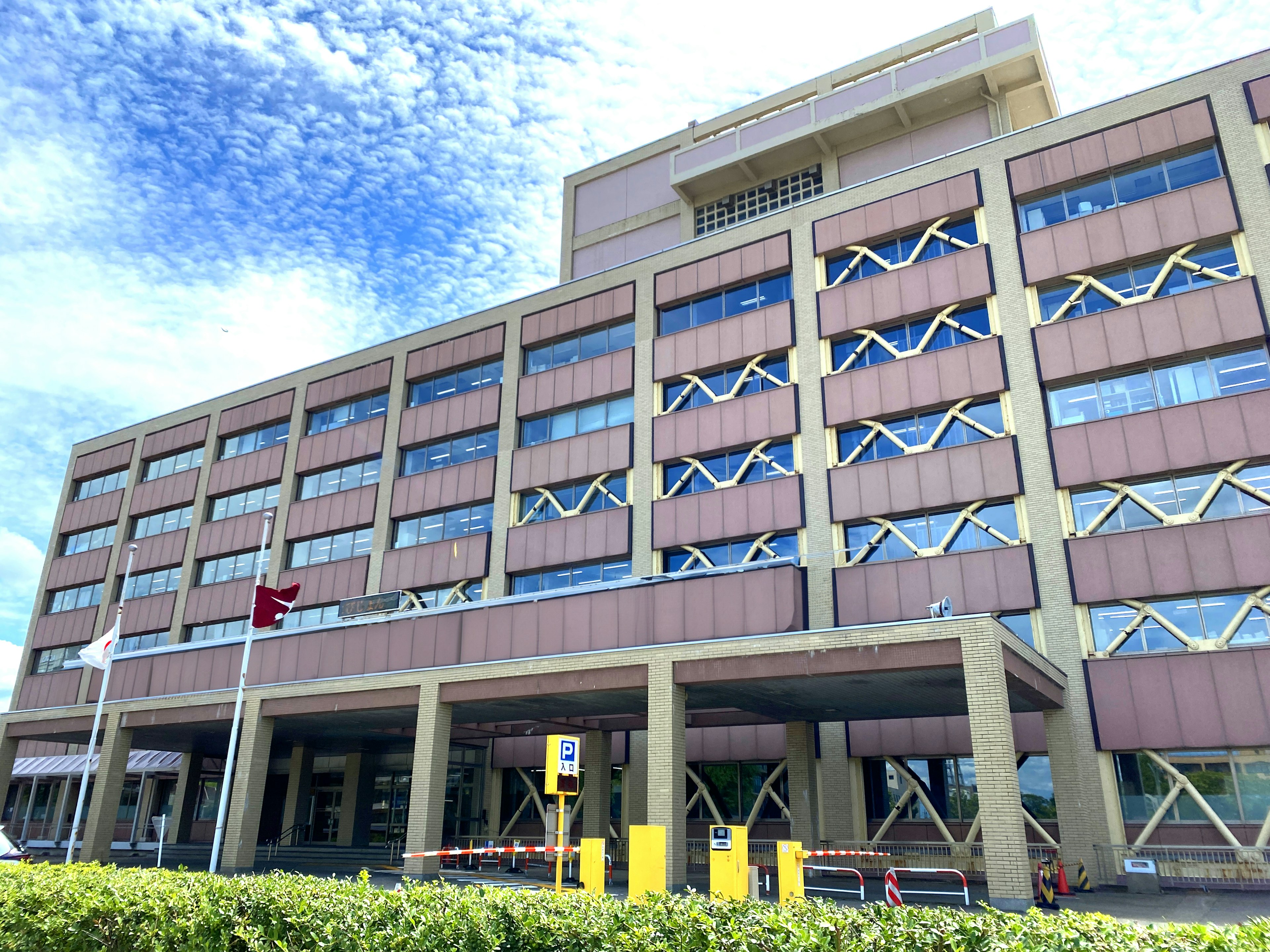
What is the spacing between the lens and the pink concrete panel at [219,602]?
4681 cm

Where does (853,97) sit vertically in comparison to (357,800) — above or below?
above

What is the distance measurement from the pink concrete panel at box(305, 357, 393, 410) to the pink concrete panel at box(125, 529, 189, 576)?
425 inches

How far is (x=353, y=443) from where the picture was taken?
46.3 m

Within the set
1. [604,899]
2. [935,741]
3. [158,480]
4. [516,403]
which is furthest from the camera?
[158,480]

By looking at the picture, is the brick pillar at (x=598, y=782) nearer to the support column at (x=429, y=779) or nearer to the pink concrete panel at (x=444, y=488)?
the support column at (x=429, y=779)

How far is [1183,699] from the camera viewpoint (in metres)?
25.6

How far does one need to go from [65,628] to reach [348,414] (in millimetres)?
22888

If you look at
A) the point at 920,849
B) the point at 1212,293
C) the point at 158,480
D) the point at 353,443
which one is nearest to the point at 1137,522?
the point at 1212,293

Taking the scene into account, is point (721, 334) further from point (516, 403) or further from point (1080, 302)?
point (1080, 302)

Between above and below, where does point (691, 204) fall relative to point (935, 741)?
above

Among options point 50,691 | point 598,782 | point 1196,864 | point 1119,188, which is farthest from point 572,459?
point 50,691

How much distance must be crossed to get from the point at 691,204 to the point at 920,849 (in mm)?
30100

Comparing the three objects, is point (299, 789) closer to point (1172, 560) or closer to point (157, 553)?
point (157, 553)

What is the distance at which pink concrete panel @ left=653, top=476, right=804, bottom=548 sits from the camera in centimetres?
3362
